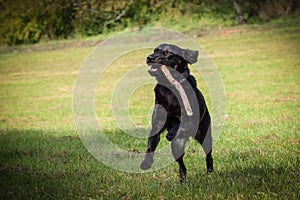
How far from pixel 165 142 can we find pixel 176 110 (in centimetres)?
352

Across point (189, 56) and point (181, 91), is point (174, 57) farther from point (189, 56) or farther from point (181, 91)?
point (181, 91)

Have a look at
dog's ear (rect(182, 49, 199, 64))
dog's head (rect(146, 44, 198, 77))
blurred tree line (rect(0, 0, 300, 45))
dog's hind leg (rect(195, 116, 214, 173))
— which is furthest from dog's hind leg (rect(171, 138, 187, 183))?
blurred tree line (rect(0, 0, 300, 45))

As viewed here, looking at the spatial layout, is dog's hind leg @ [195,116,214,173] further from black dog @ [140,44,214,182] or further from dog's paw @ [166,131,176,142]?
dog's paw @ [166,131,176,142]

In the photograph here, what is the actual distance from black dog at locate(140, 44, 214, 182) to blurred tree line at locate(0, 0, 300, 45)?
94.8ft

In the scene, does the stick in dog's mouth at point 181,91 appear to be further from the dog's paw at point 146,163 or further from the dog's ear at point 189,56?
the dog's paw at point 146,163

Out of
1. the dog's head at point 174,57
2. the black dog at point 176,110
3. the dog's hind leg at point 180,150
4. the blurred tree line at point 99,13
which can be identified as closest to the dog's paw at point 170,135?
the black dog at point 176,110

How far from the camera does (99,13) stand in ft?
133

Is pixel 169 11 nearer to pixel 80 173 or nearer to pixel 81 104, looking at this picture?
pixel 81 104

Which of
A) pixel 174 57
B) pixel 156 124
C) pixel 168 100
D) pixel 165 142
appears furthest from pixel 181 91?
pixel 165 142

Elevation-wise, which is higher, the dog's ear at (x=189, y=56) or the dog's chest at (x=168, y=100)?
the dog's ear at (x=189, y=56)

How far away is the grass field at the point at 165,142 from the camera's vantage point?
224 inches

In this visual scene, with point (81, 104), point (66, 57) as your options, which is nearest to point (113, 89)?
point (81, 104)

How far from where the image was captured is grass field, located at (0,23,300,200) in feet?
18.7

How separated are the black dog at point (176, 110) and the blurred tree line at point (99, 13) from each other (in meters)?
28.9
